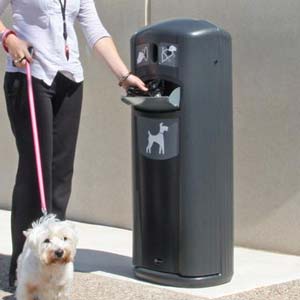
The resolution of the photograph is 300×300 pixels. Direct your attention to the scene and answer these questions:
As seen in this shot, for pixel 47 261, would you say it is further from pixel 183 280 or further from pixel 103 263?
pixel 103 263

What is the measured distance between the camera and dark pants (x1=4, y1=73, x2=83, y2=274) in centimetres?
521

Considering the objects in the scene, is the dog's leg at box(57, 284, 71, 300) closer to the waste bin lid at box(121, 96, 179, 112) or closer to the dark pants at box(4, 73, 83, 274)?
the dark pants at box(4, 73, 83, 274)

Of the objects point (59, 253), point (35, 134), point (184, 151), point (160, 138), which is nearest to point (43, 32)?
point (35, 134)

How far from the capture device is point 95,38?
215 inches

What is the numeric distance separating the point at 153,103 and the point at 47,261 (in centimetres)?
131

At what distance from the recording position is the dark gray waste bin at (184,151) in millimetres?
5285

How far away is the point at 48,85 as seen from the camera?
17.0 ft

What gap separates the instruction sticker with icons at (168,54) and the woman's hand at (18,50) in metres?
0.82

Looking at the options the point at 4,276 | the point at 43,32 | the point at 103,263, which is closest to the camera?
the point at 43,32

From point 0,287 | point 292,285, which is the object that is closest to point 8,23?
point 0,287

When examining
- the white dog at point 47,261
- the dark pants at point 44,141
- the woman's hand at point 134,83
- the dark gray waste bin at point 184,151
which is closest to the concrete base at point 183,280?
the dark gray waste bin at point 184,151

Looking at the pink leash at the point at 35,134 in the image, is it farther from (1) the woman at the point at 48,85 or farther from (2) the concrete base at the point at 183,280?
(2) the concrete base at the point at 183,280

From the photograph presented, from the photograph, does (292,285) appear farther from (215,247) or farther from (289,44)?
(289,44)

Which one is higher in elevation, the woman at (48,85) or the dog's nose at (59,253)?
the woman at (48,85)
